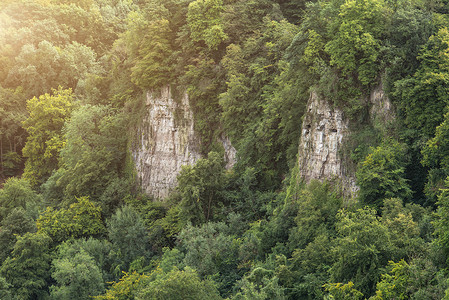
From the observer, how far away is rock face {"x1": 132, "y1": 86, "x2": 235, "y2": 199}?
34781mm

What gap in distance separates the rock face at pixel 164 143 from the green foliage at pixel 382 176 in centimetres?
1668

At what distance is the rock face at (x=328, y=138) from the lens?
70.6 ft

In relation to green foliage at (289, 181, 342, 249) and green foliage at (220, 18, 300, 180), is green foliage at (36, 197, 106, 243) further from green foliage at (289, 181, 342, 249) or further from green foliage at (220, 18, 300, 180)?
green foliage at (289, 181, 342, 249)

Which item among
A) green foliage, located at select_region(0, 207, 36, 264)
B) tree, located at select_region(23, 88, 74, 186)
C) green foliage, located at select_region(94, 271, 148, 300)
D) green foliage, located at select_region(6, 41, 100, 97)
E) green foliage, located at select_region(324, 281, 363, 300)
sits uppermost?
green foliage, located at select_region(6, 41, 100, 97)

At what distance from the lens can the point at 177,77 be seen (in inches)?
1378

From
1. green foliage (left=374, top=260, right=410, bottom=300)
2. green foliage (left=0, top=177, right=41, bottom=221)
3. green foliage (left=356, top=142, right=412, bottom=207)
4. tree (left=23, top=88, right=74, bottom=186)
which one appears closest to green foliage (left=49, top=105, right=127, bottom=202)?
green foliage (left=0, top=177, right=41, bottom=221)

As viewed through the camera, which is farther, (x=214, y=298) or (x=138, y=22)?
(x=138, y=22)

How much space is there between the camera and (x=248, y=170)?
1077 inches

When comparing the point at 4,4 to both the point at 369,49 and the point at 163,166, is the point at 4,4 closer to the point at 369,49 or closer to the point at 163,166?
the point at 163,166

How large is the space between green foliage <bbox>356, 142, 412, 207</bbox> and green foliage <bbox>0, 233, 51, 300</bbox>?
1937 cm

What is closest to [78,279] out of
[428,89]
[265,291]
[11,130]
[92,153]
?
[265,291]

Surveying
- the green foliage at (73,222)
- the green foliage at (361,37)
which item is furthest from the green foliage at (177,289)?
the green foliage at (73,222)

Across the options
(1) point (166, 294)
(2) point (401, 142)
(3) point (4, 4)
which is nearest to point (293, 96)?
(2) point (401, 142)

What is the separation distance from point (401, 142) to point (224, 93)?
13.4 metres
